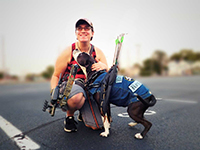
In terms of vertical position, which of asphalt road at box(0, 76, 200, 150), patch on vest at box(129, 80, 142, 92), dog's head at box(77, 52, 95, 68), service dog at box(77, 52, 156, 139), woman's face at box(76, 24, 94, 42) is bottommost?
asphalt road at box(0, 76, 200, 150)

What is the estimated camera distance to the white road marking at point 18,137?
86.9 inches

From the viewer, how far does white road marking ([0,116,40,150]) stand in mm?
2207

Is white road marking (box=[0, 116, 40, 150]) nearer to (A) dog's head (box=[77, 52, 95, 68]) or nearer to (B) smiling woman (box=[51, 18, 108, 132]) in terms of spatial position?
(B) smiling woman (box=[51, 18, 108, 132])

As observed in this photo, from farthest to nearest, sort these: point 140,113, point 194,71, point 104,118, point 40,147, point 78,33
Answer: point 194,71 < point 78,33 < point 104,118 < point 140,113 < point 40,147

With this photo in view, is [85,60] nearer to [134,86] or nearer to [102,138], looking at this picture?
[134,86]

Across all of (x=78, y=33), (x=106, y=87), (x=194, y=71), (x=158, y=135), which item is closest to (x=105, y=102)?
(x=106, y=87)

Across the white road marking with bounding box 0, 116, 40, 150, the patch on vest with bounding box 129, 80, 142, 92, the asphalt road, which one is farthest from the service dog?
the white road marking with bounding box 0, 116, 40, 150

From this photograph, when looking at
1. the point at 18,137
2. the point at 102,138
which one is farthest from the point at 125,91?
the point at 18,137

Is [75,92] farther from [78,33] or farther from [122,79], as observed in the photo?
[78,33]

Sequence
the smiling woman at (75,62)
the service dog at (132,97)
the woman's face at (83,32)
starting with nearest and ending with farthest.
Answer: the service dog at (132,97)
the smiling woman at (75,62)
the woman's face at (83,32)

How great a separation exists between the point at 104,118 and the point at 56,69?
114 cm

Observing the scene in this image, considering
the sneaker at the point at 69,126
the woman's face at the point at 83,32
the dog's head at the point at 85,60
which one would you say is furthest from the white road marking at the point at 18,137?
the woman's face at the point at 83,32

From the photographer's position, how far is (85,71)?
2.81m

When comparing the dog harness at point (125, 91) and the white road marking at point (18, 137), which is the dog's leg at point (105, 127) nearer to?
the dog harness at point (125, 91)
